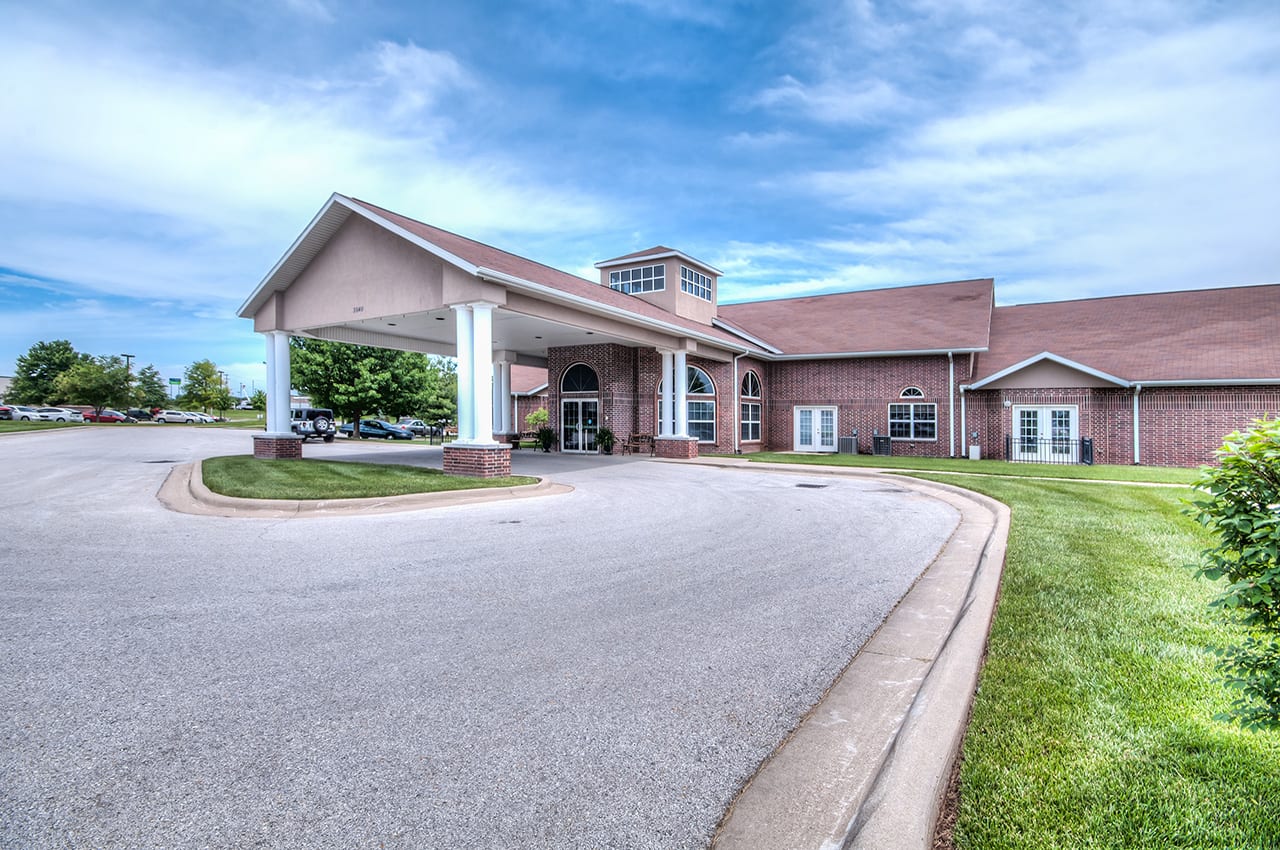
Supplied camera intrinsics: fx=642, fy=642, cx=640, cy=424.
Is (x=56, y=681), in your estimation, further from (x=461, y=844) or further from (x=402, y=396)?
(x=402, y=396)

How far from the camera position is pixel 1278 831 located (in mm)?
2232

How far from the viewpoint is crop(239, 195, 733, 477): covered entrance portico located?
14.5 m

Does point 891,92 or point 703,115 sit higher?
point 703,115

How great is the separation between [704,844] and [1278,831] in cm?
199

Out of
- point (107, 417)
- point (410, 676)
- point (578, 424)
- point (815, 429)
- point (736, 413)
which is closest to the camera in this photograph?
point (410, 676)

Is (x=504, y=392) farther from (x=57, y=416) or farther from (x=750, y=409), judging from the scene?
(x=57, y=416)

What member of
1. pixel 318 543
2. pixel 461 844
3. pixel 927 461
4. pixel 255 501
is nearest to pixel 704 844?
pixel 461 844

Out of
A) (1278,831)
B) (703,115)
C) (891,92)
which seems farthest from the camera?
(703,115)

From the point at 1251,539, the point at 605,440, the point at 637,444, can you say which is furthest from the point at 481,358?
the point at 1251,539

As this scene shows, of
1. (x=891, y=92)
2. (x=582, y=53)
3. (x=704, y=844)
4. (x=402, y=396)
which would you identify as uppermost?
(x=582, y=53)

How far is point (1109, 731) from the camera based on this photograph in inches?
116

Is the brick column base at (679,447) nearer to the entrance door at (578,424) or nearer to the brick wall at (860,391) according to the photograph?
the entrance door at (578,424)

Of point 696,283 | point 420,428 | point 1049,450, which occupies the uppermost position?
point 696,283

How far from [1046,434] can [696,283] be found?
1439cm
